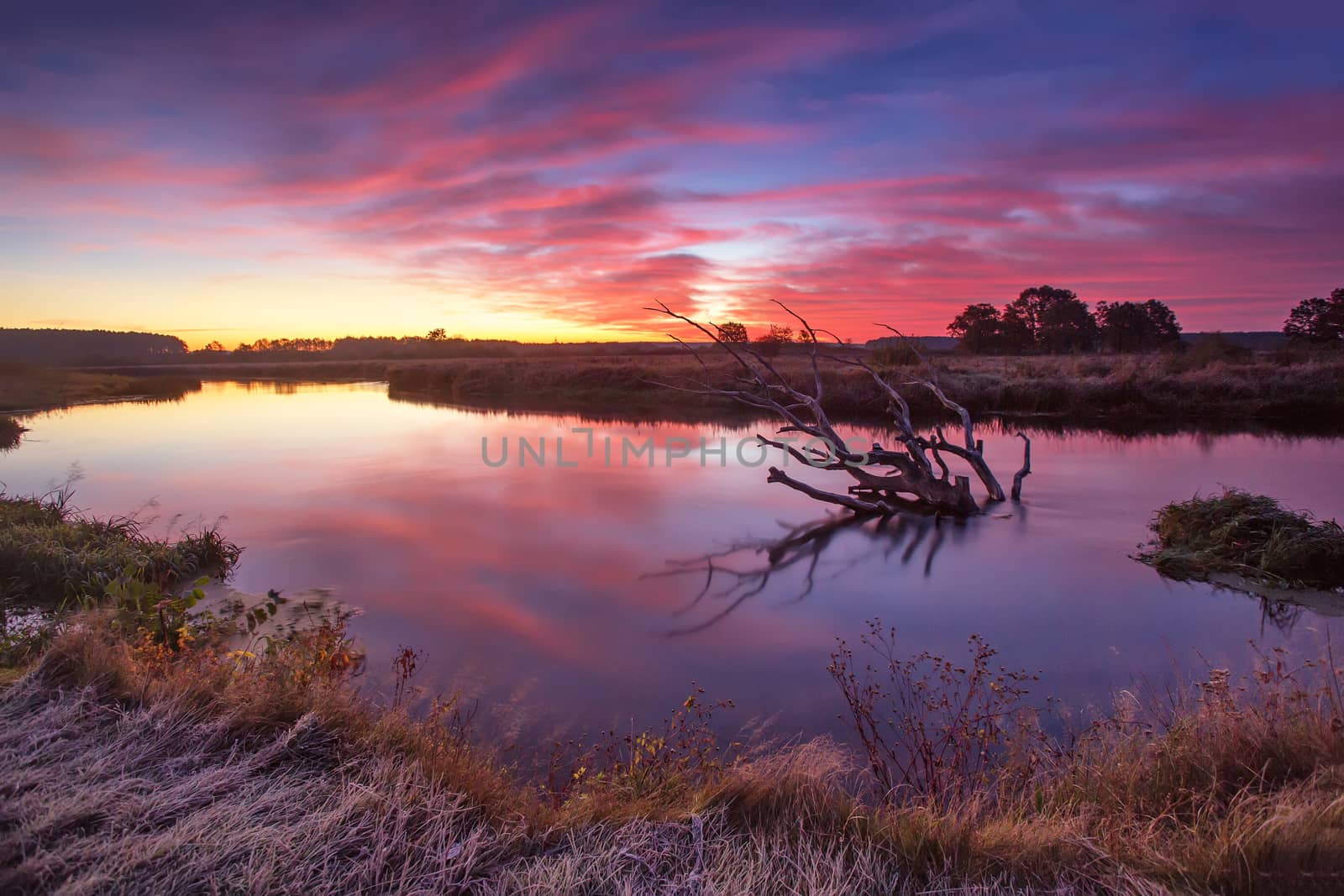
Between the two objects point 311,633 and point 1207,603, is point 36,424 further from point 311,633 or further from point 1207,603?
point 1207,603

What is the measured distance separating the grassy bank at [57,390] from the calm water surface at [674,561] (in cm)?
1153

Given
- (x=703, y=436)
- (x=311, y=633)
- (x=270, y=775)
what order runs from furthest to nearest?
(x=703, y=436) → (x=311, y=633) → (x=270, y=775)

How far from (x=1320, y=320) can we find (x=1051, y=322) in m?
20.0

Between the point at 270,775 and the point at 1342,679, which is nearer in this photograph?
the point at 270,775

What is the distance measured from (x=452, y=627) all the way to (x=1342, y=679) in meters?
6.93

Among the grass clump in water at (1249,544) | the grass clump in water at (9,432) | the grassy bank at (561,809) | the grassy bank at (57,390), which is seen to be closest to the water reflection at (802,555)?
the grass clump in water at (1249,544)

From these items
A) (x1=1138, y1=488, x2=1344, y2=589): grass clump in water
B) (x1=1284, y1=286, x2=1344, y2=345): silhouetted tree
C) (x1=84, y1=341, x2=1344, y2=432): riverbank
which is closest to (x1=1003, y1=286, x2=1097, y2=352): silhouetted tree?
(x1=1284, y1=286, x2=1344, y2=345): silhouetted tree

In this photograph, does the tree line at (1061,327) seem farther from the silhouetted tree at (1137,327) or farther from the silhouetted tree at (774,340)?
the silhouetted tree at (774,340)

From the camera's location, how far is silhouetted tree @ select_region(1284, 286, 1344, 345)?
3622 cm

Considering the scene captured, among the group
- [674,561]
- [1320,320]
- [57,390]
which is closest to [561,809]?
[674,561]

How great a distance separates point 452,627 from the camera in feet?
21.8

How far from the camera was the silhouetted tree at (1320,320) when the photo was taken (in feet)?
119

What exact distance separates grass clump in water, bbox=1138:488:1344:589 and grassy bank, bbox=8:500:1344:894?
454cm

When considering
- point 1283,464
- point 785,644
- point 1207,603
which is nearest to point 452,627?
point 785,644
